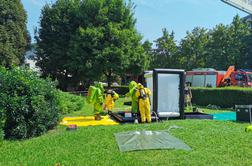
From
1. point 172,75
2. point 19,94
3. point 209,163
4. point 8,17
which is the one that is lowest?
point 209,163

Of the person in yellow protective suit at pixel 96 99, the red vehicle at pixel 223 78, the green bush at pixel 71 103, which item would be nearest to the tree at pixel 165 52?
the red vehicle at pixel 223 78

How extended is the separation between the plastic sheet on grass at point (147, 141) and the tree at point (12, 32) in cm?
2423

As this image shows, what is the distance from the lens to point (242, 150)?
733 cm

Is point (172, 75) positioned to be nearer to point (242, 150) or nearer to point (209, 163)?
point (242, 150)

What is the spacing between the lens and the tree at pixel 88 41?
30.7 meters

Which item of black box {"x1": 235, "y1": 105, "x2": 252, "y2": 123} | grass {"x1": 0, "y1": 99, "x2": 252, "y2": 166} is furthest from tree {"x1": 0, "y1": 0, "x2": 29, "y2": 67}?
grass {"x1": 0, "y1": 99, "x2": 252, "y2": 166}

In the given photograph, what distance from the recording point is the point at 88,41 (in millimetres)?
30703

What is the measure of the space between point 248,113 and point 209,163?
7957 millimetres

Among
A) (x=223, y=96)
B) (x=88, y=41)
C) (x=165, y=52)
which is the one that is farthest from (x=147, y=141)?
(x=165, y=52)

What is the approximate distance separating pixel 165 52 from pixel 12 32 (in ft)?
68.1

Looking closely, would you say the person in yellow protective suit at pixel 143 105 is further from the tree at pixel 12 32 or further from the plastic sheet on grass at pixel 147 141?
the tree at pixel 12 32

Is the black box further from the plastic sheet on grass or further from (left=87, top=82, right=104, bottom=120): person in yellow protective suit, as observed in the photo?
(left=87, top=82, right=104, bottom=120): person in yellow protective suit

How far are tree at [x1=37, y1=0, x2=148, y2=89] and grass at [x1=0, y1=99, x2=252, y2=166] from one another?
841 inches

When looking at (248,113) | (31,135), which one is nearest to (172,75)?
(248,113)
